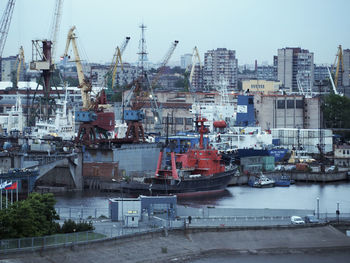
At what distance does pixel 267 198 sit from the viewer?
1929 inches

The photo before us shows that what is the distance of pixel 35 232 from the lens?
29.0 m

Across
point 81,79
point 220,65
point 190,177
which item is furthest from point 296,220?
point 220,65

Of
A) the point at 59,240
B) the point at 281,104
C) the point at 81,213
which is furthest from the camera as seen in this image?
the point at 281,104

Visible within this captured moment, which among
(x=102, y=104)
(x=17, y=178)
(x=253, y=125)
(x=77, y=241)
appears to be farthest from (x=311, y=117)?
(x=77, y=241)

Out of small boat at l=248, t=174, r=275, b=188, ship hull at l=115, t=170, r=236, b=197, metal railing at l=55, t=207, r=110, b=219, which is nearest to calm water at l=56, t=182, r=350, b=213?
small boat at l=248, t=174, r=275, b=188

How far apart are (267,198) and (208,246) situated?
17352mm

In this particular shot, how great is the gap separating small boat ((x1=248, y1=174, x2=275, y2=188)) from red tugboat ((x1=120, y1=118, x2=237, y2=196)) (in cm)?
169

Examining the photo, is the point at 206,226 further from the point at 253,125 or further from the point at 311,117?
the point at 311,117

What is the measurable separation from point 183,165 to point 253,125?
21195mm

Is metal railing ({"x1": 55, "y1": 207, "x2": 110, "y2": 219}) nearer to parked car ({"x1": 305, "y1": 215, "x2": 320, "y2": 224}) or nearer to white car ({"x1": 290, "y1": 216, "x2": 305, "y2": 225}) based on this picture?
white car ({"x1": 290, "y1": 216, "x2": 305, "y2": 225})

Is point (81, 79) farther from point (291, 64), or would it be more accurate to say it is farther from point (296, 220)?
point (291, 64)

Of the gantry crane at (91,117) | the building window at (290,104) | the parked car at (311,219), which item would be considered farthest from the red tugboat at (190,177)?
the building window at (290,104)

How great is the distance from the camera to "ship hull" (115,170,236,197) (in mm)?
49781

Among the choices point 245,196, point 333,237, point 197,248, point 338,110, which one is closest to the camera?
point 197,248
